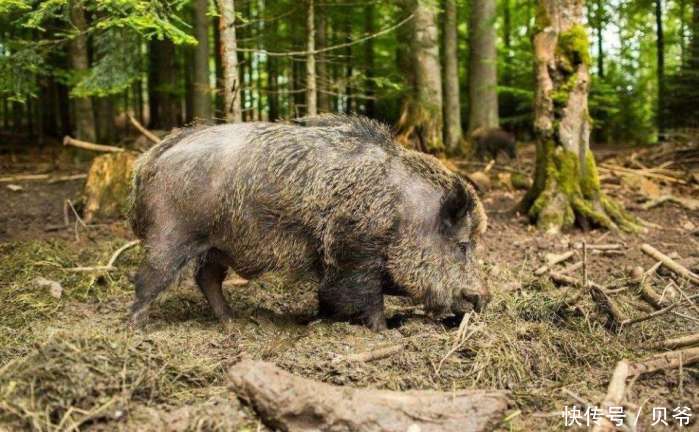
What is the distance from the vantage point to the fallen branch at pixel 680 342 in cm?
455

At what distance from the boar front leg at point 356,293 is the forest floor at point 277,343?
0.40ft

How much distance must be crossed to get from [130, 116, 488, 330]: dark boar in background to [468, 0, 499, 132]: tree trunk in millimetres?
10702

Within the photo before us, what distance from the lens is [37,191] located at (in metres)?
11.0

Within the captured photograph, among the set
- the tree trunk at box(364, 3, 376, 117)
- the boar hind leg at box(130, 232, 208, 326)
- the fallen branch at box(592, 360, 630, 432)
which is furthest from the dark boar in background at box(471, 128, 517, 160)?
the fallen branch at box(592, 360, 630, 432)

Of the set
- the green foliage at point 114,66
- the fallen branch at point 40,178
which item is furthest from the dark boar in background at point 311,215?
the fallen branch at point 40,178

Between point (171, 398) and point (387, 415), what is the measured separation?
3.90 feet

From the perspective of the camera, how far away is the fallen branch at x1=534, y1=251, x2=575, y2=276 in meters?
6.68

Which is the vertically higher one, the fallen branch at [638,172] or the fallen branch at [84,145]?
the fallen branch at [84,145]

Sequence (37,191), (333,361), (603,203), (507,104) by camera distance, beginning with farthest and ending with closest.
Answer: (507,104)
(37,191)
(603,203)
(333,361)

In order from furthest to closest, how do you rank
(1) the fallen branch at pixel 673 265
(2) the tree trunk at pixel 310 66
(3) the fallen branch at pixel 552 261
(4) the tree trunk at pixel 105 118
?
(4) the tree trunk at pixel 105 118 < (2) the tree trunk at pixel 310 66 < (3) the fallen branch at pixel 552 261 < (1) the fallen branch at pixel 673 265

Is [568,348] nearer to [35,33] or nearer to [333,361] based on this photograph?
[333,361]

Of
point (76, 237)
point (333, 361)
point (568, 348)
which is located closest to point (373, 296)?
point (333, 361)

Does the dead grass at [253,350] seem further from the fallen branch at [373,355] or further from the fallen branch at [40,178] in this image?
the fallen branch at [40,178]

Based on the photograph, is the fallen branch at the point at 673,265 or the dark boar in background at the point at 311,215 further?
the fallen branch at the point at 673,265
